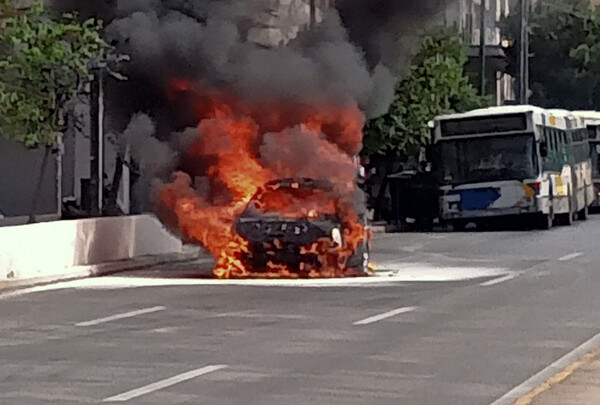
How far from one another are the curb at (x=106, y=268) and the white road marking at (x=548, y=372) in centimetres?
1033

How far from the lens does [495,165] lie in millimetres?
38656

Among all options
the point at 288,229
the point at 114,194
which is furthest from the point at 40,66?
the point at 288,229

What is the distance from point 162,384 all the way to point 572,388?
320 centimetres

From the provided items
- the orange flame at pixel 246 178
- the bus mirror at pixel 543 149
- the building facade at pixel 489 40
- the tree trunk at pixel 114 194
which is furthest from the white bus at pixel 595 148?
the orange flame at pixel 246 178

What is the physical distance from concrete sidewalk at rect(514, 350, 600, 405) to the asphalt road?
34cm

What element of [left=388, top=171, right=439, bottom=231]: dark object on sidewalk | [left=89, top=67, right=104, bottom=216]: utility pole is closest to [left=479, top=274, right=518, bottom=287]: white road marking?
[left=89, top=67, right=104, bottom=216]: utility pole

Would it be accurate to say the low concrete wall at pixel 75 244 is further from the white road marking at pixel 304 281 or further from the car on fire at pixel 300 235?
the car on fire at pixel 300 235

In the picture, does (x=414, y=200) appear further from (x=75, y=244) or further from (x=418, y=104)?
(x=75, y=244)

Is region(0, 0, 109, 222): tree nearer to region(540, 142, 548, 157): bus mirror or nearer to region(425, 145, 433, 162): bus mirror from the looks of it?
region(425, 145, 433, 162): bus mirror

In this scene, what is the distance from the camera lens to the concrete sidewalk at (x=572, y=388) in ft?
36.2

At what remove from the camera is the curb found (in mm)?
23109

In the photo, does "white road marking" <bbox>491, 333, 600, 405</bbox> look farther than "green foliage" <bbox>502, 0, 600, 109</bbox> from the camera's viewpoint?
No

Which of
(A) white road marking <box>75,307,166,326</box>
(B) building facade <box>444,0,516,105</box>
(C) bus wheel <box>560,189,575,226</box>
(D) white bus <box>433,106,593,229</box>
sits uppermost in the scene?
(B) building facade <box>444,0,516,105</box>

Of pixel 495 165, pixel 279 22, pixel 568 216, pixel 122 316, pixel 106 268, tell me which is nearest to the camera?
pixel 122 316
